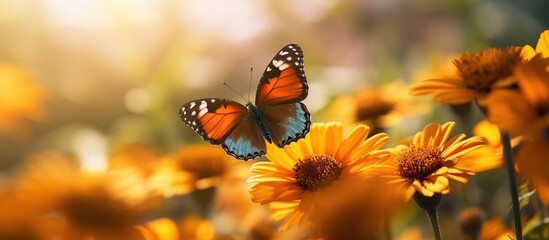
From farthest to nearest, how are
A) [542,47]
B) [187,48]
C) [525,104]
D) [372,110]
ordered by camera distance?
[187,48] < [372,110] < [542,47] < [525,104]

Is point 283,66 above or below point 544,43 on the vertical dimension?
above

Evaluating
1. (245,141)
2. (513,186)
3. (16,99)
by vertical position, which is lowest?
(513,186)

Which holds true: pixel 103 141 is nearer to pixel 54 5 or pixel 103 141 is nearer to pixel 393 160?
pixel 54 5

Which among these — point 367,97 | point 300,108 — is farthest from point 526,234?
point 367,97

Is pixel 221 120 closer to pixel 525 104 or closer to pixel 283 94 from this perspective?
pixel 283 94

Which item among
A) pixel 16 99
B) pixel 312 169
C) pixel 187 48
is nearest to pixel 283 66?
pixel 312 169

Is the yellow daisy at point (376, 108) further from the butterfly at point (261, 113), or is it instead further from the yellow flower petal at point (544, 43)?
the yellow flower petal at point (544, 43)
